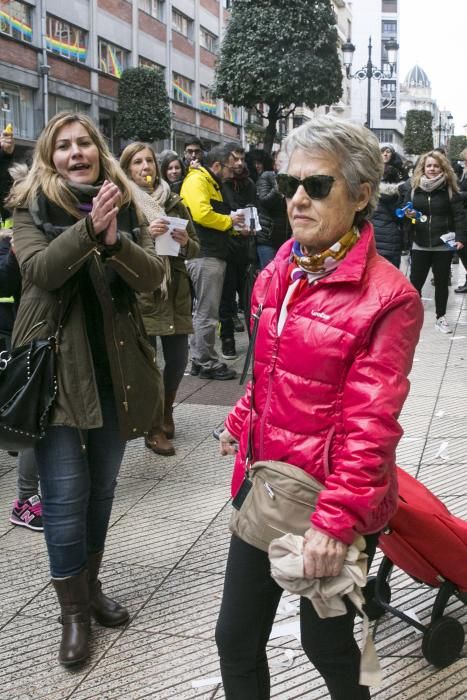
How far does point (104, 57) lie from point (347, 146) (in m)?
39.9

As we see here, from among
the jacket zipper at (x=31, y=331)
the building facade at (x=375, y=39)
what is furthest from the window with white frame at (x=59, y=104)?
the building facade at (x=375, y=39)

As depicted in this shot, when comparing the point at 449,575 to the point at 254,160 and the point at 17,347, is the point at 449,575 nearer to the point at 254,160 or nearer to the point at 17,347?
the point at 17,347

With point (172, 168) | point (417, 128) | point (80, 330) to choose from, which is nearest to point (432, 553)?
point (80, 330)

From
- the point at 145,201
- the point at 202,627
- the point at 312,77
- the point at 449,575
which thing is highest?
the point at 312,77

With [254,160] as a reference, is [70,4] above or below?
above

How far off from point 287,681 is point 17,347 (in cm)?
152

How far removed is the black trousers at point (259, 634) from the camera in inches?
81.9

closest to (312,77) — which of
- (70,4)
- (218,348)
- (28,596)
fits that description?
(70,4)

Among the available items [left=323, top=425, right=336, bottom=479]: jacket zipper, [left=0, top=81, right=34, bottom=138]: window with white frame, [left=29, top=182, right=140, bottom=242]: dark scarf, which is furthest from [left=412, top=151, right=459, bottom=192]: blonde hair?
[left=0, top=81, right=34, bottom=138]: window with white frame

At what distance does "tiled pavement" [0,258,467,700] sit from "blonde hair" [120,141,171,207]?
170 centimetres

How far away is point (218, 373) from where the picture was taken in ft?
25.3

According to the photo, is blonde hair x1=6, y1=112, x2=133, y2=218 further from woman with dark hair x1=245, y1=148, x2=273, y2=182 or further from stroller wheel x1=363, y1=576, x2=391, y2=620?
woman with dark hair x1=245, y1=148, x2=273, y2=182

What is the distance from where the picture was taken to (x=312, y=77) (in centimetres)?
2941

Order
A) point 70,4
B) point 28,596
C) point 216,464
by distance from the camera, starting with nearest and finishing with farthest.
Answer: point 28,596 → point 216,464 → point 70,4
